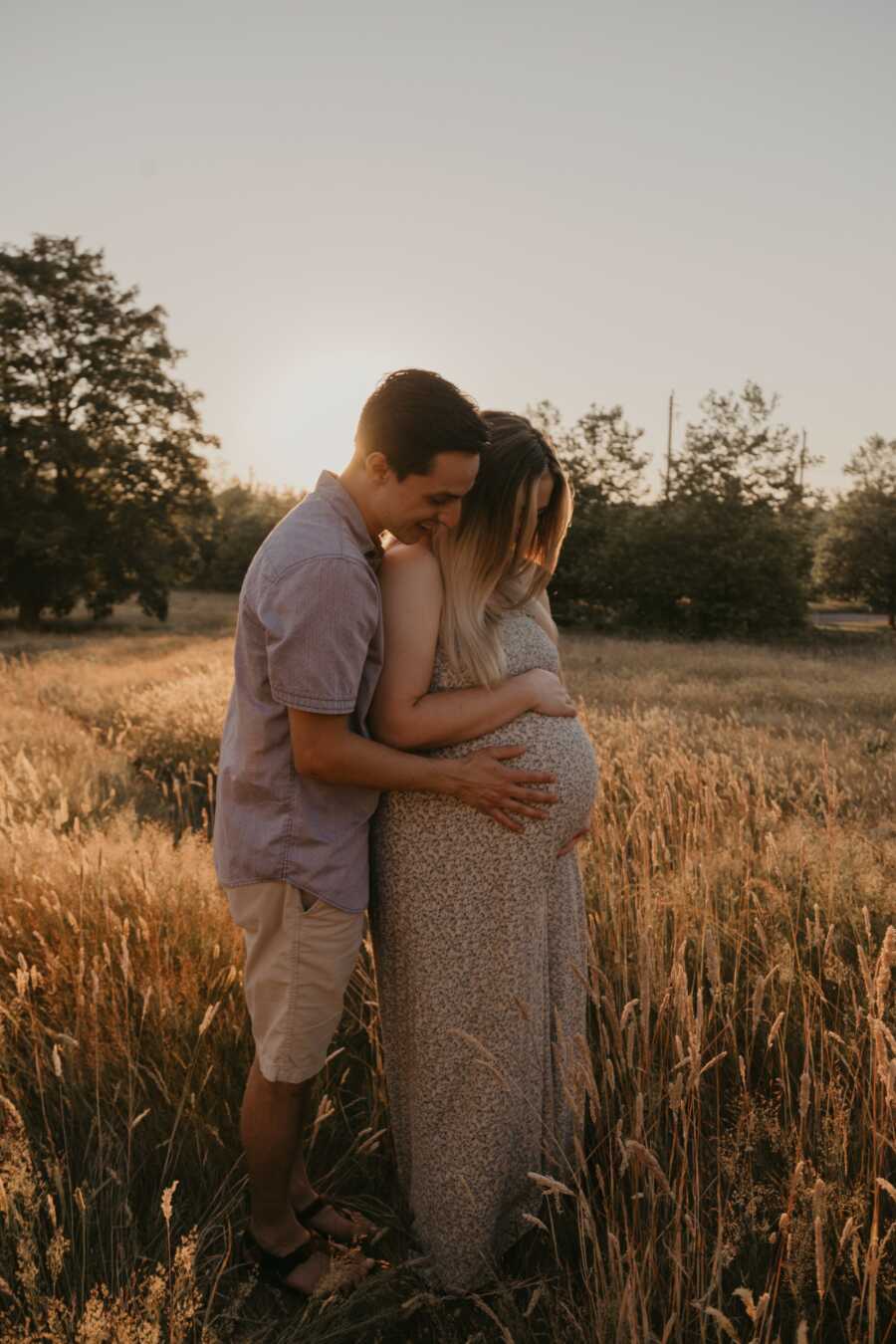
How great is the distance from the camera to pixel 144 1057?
2.78 m

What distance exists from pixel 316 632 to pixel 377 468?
1.52 feet

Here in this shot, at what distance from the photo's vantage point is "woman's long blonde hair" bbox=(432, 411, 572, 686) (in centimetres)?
223

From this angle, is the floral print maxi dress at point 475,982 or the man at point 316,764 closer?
the man at point 316,764

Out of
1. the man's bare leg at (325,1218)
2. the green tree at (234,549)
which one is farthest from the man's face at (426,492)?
the green tree at (234,549)

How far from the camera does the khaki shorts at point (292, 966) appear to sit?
2166 mm

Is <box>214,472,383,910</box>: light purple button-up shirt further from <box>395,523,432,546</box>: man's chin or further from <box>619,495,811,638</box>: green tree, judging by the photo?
<box>619,495,811,638</box>: green tree

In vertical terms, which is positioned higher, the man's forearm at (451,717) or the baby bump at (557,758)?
the man's forearm at (451,717)

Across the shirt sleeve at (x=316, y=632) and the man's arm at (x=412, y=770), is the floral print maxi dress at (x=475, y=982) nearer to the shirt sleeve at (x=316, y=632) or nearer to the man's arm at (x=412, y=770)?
the man's arm at (x=412, y=770)

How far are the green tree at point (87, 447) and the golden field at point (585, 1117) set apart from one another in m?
27.6

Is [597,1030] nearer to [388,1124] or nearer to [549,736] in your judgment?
[388,1124]

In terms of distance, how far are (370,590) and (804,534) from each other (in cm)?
2776

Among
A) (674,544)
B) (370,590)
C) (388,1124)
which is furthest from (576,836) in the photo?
(674,544)

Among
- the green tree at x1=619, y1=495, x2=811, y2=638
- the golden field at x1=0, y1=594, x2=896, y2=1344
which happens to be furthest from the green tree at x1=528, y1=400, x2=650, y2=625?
the golden field at x1=0, y1=594, x2=896, y2=1344

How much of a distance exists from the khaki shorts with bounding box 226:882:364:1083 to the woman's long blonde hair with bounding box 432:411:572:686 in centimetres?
71
